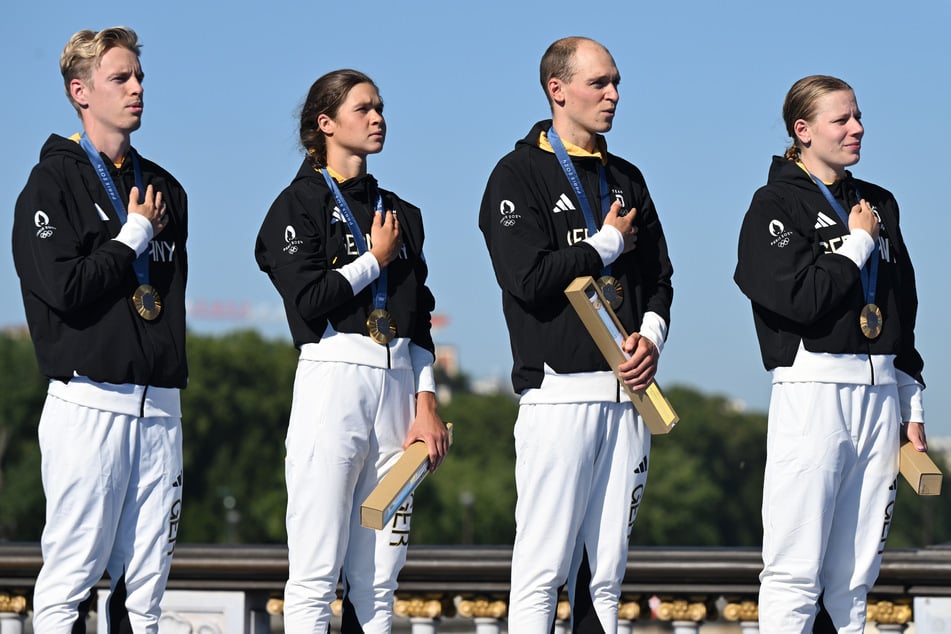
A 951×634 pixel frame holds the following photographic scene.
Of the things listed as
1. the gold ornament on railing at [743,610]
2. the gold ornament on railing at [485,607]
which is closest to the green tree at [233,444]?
the gold ornament on railing at [485,607]

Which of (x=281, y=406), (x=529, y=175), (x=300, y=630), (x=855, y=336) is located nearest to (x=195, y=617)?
(x=300, y=630)

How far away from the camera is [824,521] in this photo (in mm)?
7301

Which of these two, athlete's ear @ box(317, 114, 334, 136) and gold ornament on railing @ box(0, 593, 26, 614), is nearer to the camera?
athlete's ear @ box(317, 114, 334, 136)

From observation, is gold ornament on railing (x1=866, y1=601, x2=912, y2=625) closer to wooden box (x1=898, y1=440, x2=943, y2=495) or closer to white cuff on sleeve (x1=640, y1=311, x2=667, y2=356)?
wooden box (x1=898, y1=440, x2=943, y2=495)

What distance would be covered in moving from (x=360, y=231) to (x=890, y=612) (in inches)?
124

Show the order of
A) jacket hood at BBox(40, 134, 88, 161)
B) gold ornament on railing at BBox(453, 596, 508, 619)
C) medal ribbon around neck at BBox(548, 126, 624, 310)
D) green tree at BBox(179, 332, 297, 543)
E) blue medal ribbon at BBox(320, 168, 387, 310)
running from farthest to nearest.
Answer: green tree at BBox(179, 332, 297, 543) < gold ornament on railing at BBox(453, 596, 508, 619) < blue medal ribbon at BBox(320, 168, 387, 310) < medal ribbon around neck at BBox(548, 126, 624, 310) < jacket hood at BBox(40, 134, 88, 161)

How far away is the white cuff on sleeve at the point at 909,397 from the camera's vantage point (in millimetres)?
7668

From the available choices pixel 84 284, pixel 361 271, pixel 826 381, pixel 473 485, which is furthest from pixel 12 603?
pixel 473 485

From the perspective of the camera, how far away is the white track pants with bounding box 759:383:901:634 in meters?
7.27

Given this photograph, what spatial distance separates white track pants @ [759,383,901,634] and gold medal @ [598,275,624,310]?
849 mm

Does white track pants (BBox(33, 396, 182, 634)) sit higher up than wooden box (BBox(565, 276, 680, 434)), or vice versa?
wooden box (BBox(565, 276, 680, 434))

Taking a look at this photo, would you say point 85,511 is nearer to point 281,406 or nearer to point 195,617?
point 195,617

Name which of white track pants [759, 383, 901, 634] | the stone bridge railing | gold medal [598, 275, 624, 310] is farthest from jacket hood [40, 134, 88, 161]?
white track pants [759, 383, 901, 634]

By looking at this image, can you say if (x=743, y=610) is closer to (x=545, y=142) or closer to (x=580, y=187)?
(x=580, y=187)
